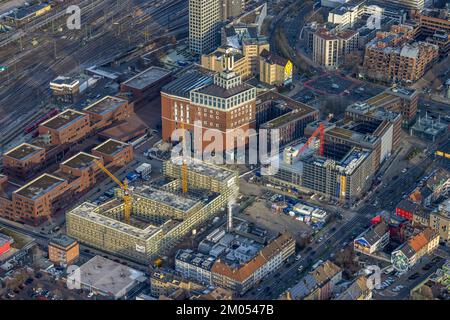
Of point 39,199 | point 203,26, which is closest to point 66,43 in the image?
point 203,26

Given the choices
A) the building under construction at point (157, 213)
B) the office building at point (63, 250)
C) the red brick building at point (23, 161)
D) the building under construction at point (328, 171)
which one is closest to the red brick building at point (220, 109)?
the building under construction at point (328, 171)

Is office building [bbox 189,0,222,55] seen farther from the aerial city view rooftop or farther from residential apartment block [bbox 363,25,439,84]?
residential apartment block [bbox 363,25,439,84]

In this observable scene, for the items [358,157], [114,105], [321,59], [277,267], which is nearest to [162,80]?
[114,105]

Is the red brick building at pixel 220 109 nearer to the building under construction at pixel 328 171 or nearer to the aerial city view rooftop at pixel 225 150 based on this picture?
the aerial city view rooftop at pixel 225 150

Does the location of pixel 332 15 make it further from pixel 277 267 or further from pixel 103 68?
pixel 277 267

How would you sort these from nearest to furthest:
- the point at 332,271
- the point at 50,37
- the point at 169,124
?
the point at 332,271
the point at 169,124
the point at 50,37

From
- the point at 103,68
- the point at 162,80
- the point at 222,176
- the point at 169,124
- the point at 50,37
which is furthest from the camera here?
the point at 50,37

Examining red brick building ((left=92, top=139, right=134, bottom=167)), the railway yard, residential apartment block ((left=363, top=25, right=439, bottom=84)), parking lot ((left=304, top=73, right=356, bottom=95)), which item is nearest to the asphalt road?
residential apartment block ((left=363, top=25, right=439, bottom=84))
